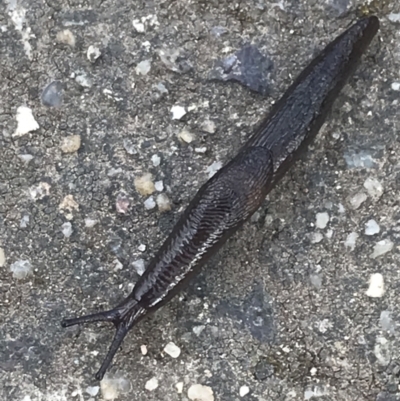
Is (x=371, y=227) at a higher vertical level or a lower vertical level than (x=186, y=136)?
lower

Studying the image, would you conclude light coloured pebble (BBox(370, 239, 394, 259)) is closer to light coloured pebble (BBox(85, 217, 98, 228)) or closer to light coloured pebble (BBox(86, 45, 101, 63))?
light coloured pebble (BBox(85, 217, 98, 228))

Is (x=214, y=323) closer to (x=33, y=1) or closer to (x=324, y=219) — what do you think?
(x=324, y=219)

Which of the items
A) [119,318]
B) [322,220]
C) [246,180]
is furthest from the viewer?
[322,220]

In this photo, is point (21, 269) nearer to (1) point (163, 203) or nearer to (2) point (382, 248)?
(1) point (163, 203)

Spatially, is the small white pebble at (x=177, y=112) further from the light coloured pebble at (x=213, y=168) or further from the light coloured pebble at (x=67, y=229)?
the light coloured pebble at (x=67, y=229)

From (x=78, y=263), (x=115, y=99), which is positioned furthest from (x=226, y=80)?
(x=78, y=263)

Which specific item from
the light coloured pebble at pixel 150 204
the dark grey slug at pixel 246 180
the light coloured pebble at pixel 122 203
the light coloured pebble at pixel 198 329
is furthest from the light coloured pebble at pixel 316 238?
the light coloured pebble at pixel 122 203

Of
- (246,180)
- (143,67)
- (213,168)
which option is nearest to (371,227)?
(246,180)
